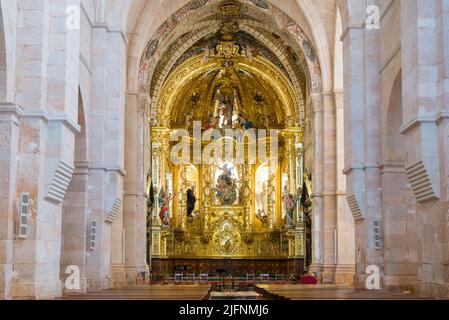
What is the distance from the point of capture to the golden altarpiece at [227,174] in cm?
3434

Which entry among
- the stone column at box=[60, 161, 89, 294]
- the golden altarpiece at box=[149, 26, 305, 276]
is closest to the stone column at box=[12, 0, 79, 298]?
the stone column at box=[60, 161, 89, 294]

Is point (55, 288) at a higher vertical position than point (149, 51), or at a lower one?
lower

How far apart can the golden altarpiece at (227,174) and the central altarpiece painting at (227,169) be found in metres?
0.04

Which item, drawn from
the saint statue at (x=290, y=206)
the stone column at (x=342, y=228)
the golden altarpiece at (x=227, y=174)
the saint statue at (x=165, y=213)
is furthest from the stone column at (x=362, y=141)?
the saint statue at (x=165, y=213)

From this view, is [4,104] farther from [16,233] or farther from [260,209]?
[260,209]

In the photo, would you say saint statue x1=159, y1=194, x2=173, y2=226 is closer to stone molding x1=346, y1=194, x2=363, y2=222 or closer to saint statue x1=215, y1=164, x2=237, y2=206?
saint statue x1=215, y1=164, x2=237, y2=206

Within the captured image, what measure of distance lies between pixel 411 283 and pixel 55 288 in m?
7.29

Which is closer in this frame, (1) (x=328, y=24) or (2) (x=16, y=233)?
(2) (x=16, y=233)

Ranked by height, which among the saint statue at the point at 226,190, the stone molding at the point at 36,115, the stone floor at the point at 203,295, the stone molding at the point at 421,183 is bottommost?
the stone floor at the point at 203,295

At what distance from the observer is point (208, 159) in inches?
1476

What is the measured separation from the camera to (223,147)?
123 feet

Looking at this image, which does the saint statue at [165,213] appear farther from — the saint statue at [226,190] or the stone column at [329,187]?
the stone column at [329,187]

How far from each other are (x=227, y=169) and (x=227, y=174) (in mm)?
276
